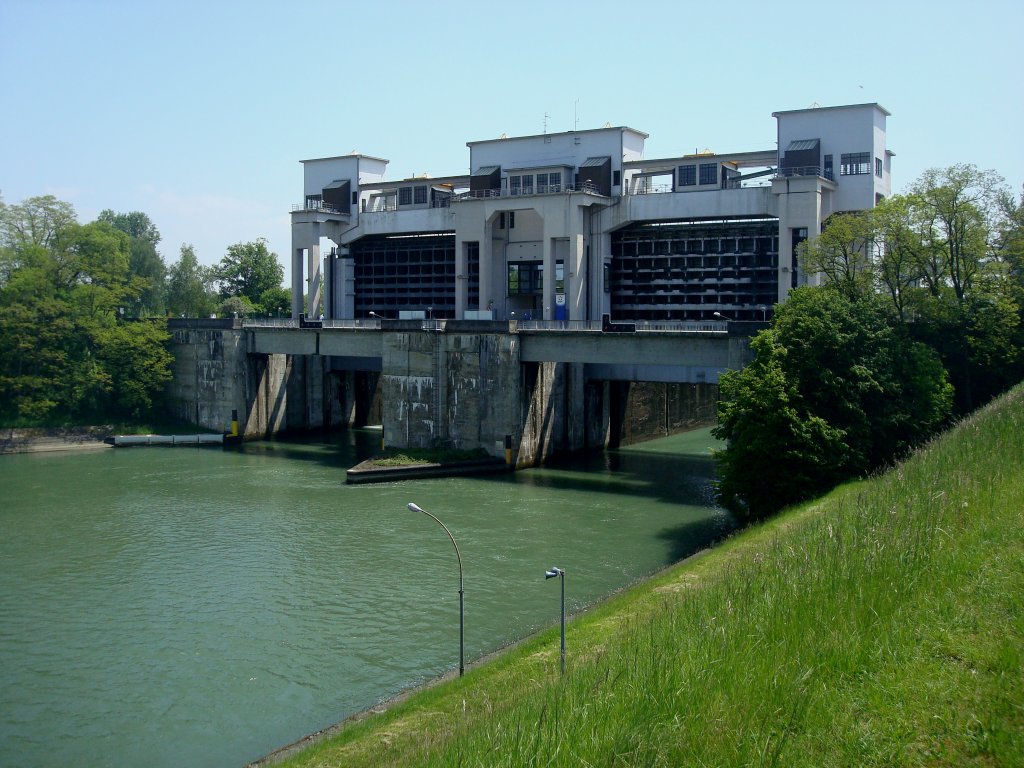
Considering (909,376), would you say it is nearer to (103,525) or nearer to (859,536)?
(859,536)

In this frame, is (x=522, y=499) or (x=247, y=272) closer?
(x=522, y=499)

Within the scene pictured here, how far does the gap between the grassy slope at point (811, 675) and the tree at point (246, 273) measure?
9302 cm

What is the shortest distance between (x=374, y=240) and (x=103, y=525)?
3872cm

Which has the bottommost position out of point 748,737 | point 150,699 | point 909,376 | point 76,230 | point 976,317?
point 150,699

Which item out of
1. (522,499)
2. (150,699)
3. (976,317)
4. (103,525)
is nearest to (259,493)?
(103,525)

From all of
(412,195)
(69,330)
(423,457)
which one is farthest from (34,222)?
(423,457)

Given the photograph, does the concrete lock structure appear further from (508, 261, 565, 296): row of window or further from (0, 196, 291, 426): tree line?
(0, 196, 291, 426): tree line

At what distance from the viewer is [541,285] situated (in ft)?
203

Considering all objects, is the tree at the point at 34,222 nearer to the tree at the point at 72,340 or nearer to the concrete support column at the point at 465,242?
the tree at the point at 72,340

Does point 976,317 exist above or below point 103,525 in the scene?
above

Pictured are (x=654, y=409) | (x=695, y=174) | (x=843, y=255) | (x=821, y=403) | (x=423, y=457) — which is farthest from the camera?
(x=654, y=409)

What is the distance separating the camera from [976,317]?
3906cm

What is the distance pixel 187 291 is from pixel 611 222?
181 feet

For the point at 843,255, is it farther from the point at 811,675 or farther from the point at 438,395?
the point at 811,675
